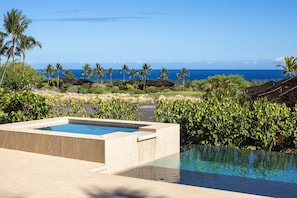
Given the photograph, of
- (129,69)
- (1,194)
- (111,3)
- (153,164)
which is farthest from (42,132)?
(129,69)

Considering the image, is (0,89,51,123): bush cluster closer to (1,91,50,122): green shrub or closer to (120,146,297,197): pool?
(1,91,50,122): green shrub

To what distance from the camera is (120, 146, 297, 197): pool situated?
612 cm

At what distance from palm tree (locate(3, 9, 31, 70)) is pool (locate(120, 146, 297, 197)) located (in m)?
37.0

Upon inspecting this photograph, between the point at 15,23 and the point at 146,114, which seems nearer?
the point at 146,114

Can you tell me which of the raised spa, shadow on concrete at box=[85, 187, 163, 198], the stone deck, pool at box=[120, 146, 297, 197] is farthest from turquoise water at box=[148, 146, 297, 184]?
shadow on concrete at box=[85, 187, 163, 198]

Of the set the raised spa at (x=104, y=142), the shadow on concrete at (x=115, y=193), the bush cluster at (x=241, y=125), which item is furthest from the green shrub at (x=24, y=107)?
the shadow on concrete at (x=115, y=193)

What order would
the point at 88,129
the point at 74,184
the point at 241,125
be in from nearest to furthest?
the point at 74,184 < the point at 241,125 < the point at 88,129

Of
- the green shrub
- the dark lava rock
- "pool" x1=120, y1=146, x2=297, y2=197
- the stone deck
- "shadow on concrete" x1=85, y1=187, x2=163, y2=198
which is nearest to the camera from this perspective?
"shadow on concrete" x1=85, y1=187, x2=163, y2=198

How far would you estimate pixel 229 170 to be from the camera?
23.4 feet

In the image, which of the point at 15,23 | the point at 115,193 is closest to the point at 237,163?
the point at 115,193

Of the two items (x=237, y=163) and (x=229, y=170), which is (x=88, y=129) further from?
(x=229, y=170)

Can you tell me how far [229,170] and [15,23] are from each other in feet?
129

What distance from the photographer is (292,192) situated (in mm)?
5785

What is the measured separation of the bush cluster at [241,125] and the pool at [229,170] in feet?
1.36
